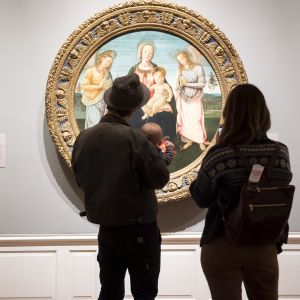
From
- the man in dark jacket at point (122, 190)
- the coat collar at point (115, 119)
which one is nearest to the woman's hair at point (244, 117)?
the man in dark jacket at point (122, 190)

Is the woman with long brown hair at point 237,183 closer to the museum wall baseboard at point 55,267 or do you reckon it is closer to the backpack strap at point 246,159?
the backpack strap at point 246,159

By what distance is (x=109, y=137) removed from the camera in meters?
2.31

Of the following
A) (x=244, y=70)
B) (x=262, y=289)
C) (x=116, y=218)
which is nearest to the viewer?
(x=262, y=289)

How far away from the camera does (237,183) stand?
1965 mm

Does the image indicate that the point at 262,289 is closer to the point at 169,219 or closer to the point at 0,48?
the point at 169,219

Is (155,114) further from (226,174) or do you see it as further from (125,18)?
(226,174)

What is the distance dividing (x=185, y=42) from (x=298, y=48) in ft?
2.48

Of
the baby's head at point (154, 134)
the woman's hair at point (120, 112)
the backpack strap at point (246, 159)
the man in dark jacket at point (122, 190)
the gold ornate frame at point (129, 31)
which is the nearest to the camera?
the backpack strap at point (246, 159)

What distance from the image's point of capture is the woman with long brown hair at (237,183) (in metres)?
1.96

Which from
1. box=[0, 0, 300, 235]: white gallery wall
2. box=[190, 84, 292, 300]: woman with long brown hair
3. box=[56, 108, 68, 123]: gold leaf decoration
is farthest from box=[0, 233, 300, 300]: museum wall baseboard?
box=[190, 84, 292, 300]: woman with long brown hair

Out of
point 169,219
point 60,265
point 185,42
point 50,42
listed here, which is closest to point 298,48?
point 185,42

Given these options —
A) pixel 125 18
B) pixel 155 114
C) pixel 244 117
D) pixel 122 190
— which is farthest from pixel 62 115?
pixel 244 117

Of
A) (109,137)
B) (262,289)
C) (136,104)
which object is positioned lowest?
(262,289)

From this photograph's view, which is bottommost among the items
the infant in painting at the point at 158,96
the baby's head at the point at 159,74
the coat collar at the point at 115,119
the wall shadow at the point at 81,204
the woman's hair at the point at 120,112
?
the wall shadow at the point at 81,204
